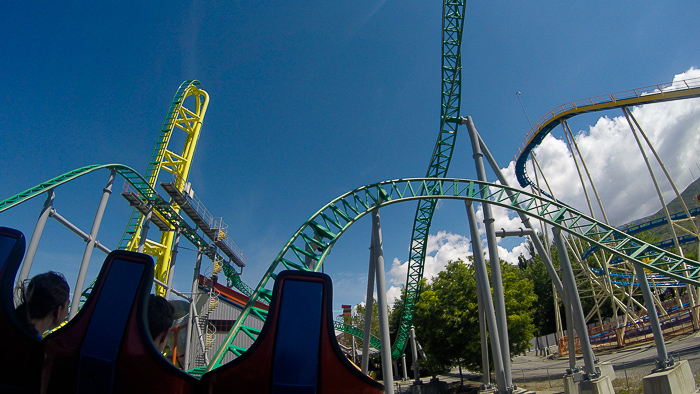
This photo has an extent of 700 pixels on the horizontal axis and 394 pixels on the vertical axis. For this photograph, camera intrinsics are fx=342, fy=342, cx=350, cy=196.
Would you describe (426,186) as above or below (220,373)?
above

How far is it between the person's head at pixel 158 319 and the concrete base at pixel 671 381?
12.6 m

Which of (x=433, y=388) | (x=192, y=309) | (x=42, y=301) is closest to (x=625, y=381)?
(x=433, y=388)

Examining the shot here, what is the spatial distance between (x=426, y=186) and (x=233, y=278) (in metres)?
17.6

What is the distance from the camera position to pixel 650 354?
1706cm

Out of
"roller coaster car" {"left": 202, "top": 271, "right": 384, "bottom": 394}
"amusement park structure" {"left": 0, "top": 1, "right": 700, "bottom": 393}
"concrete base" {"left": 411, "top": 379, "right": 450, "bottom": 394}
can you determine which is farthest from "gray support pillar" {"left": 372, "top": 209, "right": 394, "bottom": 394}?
"concrete base" {"left": 411, "top": 379, "right": 450, "bottom": 394}

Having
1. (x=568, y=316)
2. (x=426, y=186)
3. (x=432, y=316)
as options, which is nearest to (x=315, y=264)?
(x=426, y=186)

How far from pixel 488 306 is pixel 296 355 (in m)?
11.5

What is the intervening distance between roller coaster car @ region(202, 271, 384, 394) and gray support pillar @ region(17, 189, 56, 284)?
36.8 ft

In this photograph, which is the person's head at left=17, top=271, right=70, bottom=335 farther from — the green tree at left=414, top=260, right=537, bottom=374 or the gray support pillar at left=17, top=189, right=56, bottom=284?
the green tree at left=414, top=260, right=537, bottom=374

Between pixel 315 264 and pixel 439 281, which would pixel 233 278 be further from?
pixel 315 264

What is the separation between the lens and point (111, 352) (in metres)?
1.79

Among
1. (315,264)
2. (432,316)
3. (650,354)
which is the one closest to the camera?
(315,264)

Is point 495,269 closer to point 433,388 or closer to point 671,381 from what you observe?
point 671,381

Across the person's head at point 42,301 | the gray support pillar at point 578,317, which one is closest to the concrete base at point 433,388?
the gray support pillar at point 578,317
